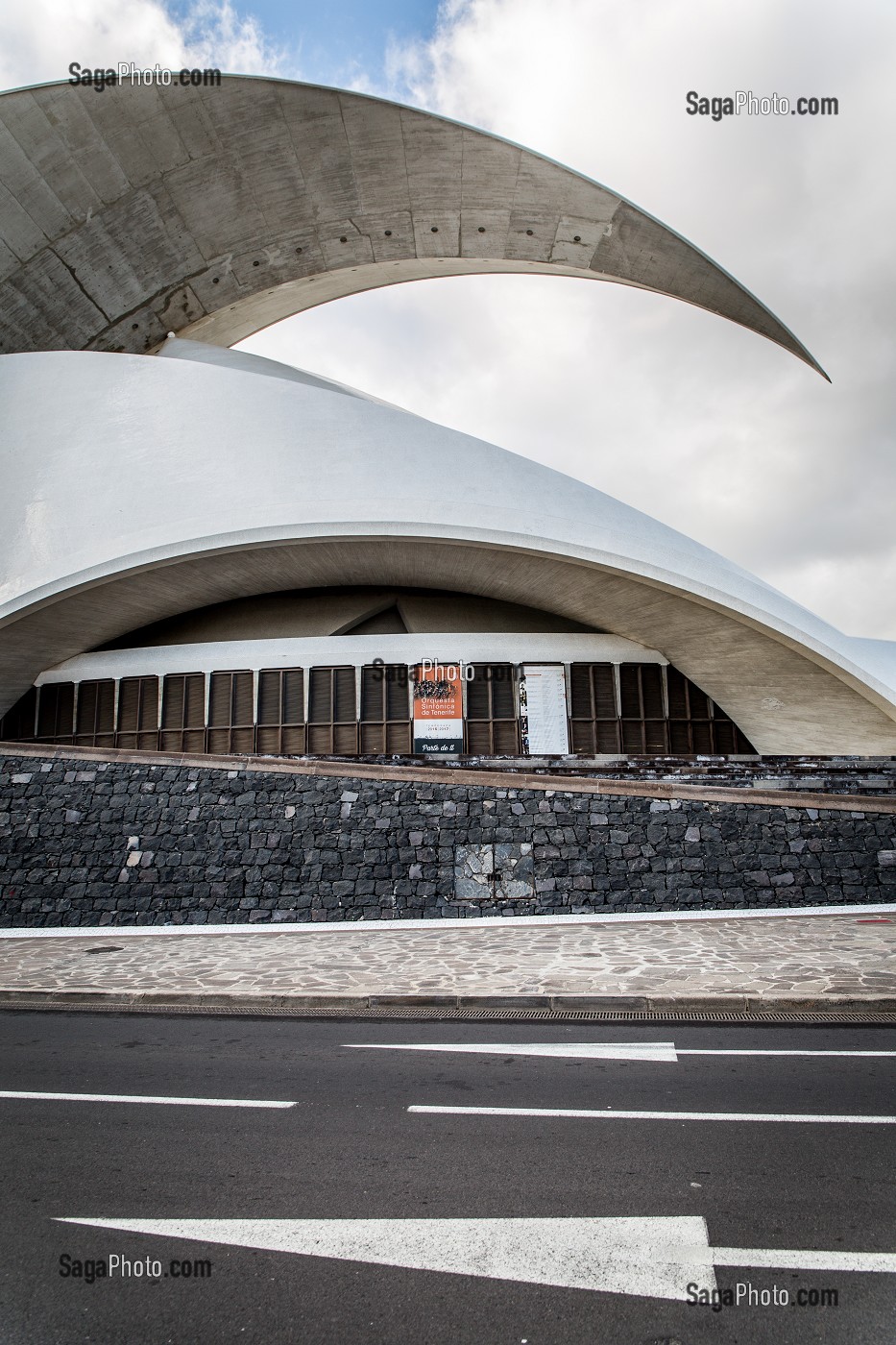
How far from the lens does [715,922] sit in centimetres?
895

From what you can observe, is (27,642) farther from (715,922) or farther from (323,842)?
(715,922)

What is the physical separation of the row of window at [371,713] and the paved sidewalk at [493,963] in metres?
6.62

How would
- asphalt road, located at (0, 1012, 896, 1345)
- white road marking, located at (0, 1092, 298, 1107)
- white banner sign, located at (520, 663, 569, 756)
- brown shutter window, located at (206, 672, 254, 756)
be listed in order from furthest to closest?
brown shutter window, located at (206, 672, 254, 756) → white banner sign, located at (520, 663, 569, 756) → white road marking, located at (0, 1092, 298, 1107) → asphalt road, located at (0, 1012, 896, 1345)

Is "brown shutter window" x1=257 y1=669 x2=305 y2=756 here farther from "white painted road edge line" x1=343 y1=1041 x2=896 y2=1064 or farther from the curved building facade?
"white painted road edge line" x1=343 y1=1041 x2=896 y2=1064

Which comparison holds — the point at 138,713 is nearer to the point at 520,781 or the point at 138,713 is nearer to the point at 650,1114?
the point at 520,781

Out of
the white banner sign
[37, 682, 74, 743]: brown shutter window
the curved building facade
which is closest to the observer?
the curved building facade

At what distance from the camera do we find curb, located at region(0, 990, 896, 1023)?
5.50m

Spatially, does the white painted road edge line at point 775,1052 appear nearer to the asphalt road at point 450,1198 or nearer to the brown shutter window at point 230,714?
the asphalt road at point 450,1198

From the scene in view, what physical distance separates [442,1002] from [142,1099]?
8.16 feet

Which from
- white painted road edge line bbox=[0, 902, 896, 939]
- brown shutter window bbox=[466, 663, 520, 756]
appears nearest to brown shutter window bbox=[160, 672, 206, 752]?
brown shutter window bbox=[466, 663, 520, 756]

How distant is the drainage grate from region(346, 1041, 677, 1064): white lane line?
2.08ft

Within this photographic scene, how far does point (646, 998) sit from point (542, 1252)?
3530 millimetres

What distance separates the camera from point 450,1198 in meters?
2.79

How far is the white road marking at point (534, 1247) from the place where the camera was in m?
2.28
